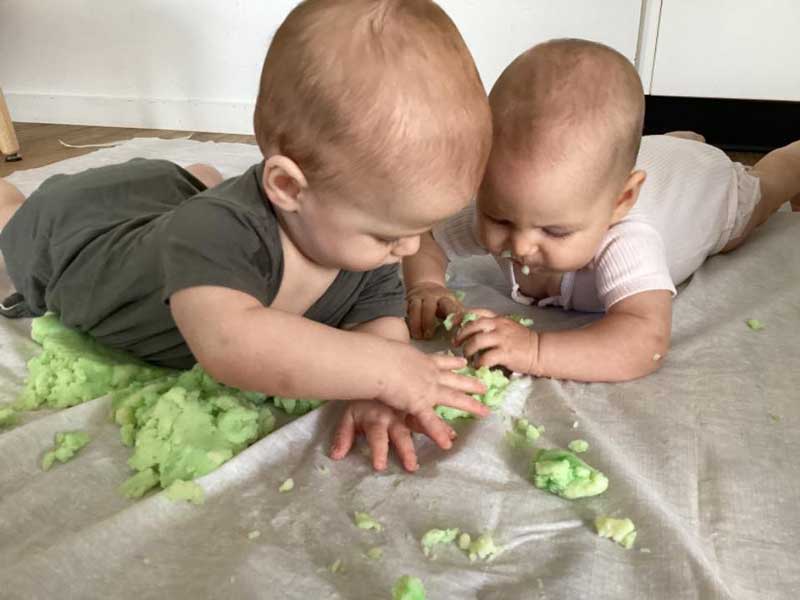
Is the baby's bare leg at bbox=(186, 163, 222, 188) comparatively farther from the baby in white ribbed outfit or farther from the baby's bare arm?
the baby's bare arm

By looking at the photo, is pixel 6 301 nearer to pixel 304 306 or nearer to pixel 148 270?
pixel 148 270

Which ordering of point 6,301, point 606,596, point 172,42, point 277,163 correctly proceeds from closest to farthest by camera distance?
point 606,596 → point 277,163 → point 6,301 → point 172,42

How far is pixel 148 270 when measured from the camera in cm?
75

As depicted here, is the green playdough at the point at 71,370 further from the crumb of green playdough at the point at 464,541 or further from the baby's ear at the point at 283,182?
the crumb of green playdough at the point at 464,541

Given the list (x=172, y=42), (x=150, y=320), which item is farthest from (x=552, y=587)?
(x=172, y=42)

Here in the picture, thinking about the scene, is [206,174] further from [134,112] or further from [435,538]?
[134,112]

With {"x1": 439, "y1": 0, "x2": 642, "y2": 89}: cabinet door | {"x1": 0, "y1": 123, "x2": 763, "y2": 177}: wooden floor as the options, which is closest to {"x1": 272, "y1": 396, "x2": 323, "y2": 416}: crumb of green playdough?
{"x1": 0, "y1": 123, "x2": 763, "y2": 177}: wooden floor

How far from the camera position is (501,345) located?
756mm

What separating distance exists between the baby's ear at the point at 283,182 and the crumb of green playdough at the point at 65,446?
279mm

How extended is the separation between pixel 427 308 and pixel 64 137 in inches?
76.4

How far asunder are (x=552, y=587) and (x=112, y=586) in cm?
30

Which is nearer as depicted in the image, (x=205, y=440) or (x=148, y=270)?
(x=205, y=440)

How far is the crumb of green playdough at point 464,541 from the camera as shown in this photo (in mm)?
524

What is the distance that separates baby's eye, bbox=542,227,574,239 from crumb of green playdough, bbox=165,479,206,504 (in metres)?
0.44
